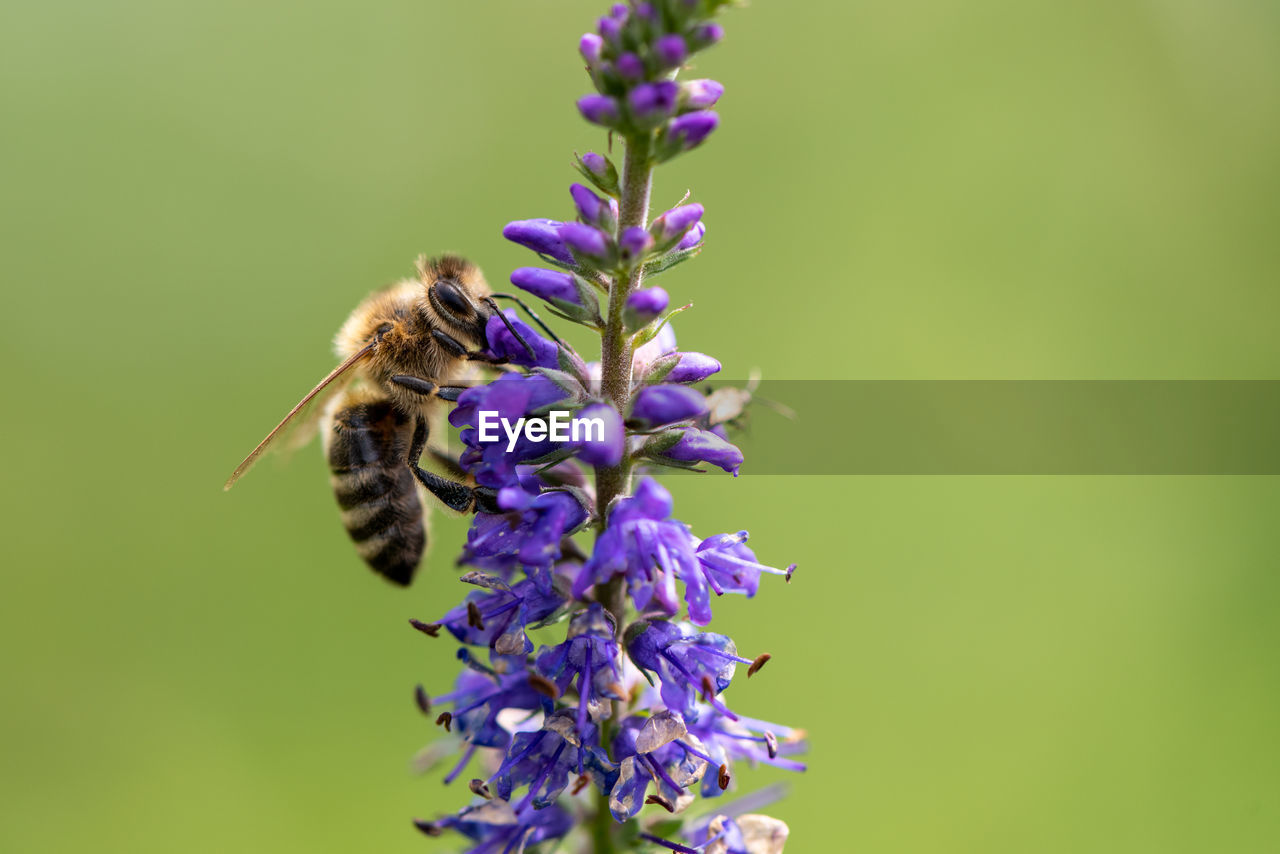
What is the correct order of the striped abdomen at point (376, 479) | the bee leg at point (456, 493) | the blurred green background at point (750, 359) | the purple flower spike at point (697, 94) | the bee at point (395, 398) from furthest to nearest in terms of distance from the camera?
1. the blurred green background at point (750, 359)
2. the striped abdomen at point (376, 479)
3. the bee at point (395, 398)
4. the bee leg at point (456, 493)
5. the purple flower spike at point (697, 94)

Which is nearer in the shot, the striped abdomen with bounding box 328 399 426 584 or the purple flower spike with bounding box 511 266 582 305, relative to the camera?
the purple flower spike with bounding box 511 266 582 305

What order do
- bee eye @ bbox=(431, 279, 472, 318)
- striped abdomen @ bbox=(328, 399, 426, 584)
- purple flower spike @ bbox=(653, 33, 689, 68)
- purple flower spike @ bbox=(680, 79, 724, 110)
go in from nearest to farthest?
purple flower spike @ bbox=(653, 33, 689, 68) → purple flower spike @ bbox=(680, 79, 724, 110) → bee eye @ bbox=(431, 279, 472, 318) → striped abdomen @ bbox=(328, 399, 426, 584)

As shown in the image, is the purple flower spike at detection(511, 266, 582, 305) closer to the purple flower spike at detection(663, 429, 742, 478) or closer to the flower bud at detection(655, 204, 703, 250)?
the flower bud at detection(655, 204, 703, 250)

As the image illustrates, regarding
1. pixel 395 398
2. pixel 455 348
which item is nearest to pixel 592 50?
pixel 455 348

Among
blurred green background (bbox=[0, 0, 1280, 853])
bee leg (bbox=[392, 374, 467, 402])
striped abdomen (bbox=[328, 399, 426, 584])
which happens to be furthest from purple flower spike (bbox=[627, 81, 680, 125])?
blurred green background (bbox=[0, 0, 1280, 853])

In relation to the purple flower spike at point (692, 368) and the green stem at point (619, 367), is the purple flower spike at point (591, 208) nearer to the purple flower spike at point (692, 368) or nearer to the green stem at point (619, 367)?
the green stem at point (619, 367)

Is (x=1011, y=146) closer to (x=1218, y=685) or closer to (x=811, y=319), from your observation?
(x=811, y=319)

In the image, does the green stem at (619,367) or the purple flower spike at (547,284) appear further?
the purple flower spike at (547,284)

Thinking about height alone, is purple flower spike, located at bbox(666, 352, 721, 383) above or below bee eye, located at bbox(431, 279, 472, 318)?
below

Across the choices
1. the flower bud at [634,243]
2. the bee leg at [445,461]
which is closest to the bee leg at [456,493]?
the bee leg at [445,461]
